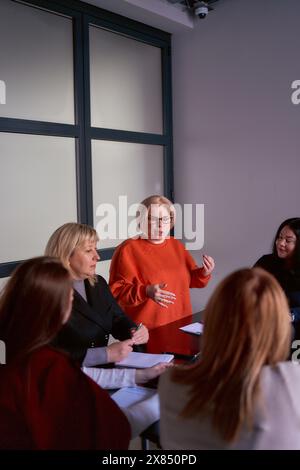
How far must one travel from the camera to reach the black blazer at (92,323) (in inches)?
78.8

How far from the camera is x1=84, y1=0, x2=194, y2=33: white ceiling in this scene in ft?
12.9

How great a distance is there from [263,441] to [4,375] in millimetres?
750

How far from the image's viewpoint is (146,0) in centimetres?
404

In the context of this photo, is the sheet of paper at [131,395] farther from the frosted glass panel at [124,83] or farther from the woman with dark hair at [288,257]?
the frosted glass panel at [124,83]

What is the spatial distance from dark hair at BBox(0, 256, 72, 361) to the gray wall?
3.04 meters

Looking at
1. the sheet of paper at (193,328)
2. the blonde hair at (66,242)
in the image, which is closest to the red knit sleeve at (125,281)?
the sheet of paper at (193,328)

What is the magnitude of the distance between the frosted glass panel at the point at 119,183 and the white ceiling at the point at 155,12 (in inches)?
47.8

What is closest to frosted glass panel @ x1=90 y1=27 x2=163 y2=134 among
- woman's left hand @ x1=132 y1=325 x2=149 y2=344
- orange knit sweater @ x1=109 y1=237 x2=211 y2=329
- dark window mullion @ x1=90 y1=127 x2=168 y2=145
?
dark window mullion @ x1=90 y1=127 x2=168 y2=145

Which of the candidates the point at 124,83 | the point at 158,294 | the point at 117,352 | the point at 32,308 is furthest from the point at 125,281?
the point at 124,83

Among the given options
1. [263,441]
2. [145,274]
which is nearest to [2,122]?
[145,274]

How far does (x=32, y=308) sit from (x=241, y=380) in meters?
0.66

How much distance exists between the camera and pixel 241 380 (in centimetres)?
106

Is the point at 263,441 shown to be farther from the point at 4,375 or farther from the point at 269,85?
the point at 269,85

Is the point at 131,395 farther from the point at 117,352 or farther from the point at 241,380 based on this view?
the point at 241,380
